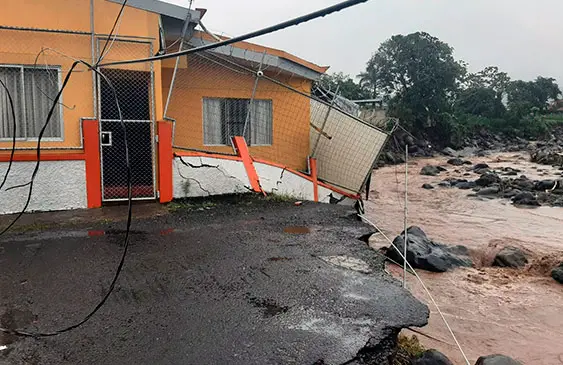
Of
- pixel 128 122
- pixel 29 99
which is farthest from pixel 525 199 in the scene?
pixel 29 99

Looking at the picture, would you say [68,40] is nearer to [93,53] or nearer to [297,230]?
[93,53]

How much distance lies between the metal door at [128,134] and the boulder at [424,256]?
4.56 metres

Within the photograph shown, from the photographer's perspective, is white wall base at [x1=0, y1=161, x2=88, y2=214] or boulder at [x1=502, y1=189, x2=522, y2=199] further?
boulder at [x1=502, y1=189, x2=522, y2=199]

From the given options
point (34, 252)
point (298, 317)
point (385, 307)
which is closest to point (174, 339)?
point (298, 317)

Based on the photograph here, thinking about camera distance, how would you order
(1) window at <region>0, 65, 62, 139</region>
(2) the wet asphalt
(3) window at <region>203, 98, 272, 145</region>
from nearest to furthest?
(2) the wet asphalt
(1) window at <region>0, 65, 62, 139</region>
(3) window at <region>203, 98, 272, 145</region>

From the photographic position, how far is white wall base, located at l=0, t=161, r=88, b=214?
23.3ft

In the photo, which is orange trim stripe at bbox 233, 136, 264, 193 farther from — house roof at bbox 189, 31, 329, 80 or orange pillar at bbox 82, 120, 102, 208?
orange pillar at bbox 82, 120, 102, 208

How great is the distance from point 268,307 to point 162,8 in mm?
6312

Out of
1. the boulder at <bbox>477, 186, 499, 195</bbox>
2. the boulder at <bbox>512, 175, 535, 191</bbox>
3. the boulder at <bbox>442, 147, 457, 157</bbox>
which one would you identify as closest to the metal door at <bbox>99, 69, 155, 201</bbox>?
the boulder at <bbox>477, 186, 499, 195</bbox>

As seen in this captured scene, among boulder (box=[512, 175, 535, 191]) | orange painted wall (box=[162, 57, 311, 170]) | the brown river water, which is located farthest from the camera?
boulder (box=[512, 175, 535, 191])

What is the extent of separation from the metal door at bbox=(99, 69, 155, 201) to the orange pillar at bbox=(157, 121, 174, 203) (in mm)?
166

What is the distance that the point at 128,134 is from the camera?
7906mm

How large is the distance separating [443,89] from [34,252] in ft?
107

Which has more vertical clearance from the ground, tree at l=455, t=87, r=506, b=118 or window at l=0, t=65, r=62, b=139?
tree at l=455, t=87, r=506, b=118
